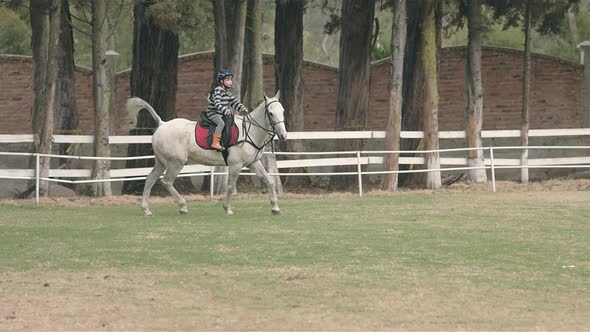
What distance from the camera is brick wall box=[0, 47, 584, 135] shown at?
36188 mm

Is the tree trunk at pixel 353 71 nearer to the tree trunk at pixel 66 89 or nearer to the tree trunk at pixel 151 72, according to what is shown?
the tree trunk at pixel 151 72

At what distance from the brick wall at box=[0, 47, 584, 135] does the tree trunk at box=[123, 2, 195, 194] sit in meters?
5.03

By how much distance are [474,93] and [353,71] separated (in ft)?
11.0

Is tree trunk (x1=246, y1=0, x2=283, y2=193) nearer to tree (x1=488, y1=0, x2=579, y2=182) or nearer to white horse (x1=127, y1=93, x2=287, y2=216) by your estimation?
white horse (x1=127, y1=93, x2=287, y2=216)

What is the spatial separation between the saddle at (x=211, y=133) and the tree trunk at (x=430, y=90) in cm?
1019

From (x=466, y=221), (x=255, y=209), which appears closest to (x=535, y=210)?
(x=466, y=221)


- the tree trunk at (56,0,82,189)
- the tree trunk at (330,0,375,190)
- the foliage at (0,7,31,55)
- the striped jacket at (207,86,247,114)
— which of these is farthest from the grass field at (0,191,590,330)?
the foliage at (0,7,31,55)

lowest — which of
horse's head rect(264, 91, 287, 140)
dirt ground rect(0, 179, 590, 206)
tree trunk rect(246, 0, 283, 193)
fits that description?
dirt ground rect(0, 179, 590, 206)

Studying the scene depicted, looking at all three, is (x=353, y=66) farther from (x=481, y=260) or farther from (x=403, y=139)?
(x=481, y=260)

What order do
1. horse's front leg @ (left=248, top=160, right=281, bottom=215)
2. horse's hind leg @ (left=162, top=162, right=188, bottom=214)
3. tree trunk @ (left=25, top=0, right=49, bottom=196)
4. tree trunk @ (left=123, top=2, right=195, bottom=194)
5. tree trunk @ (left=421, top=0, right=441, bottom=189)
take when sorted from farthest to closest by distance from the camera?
tree trunk @ (left=123, top=2, right=195, bottom=194) < tree trunk @ (left=421, top=0, right=441, bottom=189) < tree trunk @ (left=25, top=0, right=49, bottom=196) < horse's hind leg @ (left=162, top=162, right=188, bottom=214) < horse's front leg @ (left=248, top=160, right=281, bottom=215)

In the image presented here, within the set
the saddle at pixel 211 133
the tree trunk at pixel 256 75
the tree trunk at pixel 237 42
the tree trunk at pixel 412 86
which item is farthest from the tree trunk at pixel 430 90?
the saddle at pixel 211 133

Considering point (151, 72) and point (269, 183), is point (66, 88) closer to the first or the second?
point (151, 72)

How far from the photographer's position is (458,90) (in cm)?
3638

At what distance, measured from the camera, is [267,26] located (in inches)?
3302
